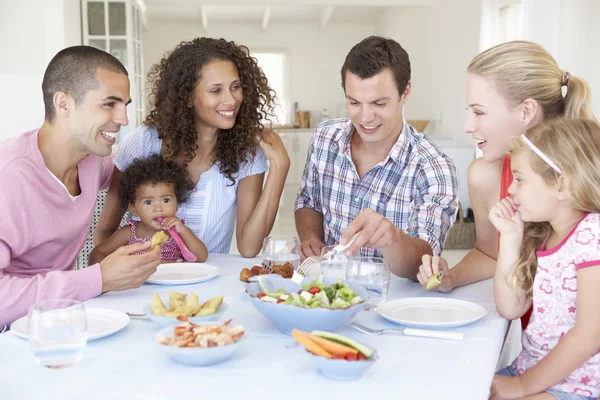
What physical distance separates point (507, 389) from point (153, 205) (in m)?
1.31

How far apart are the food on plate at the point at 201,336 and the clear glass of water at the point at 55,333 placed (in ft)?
0.49

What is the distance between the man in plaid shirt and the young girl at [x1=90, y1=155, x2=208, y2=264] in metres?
0.44

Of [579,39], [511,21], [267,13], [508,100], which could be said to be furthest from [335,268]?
[267,13]

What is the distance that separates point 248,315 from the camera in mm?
1542

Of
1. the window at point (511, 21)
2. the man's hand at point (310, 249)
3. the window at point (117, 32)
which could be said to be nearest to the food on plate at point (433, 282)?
the man's hand at point (310, 249)

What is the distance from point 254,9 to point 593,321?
32.1ft

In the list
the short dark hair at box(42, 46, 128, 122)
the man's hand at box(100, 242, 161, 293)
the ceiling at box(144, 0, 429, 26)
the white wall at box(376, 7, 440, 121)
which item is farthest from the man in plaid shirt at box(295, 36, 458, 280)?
the ceiling at box(144, 0, 429, 26)

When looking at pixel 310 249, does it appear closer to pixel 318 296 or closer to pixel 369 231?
pixel 369 231

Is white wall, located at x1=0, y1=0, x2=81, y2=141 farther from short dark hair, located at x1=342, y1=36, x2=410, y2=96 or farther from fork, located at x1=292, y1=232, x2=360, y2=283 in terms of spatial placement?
fork, located at x1=292, y1=232, x2=360, y2=283

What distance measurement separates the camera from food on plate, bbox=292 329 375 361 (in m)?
1.13

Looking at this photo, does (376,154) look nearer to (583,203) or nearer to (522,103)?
(522,103)

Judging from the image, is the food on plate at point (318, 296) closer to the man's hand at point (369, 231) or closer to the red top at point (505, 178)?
the man's hand at point (369, 231)

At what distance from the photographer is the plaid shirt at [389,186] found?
222 cm

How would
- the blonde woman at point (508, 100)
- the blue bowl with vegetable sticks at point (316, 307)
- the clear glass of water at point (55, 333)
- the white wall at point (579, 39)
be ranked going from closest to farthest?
the clear glass of water at point (55, 333), the blue bowl with vegetable sticks at point (316, 307), the blonde woman at point (508, 100), the white wall at point (579, 39)
